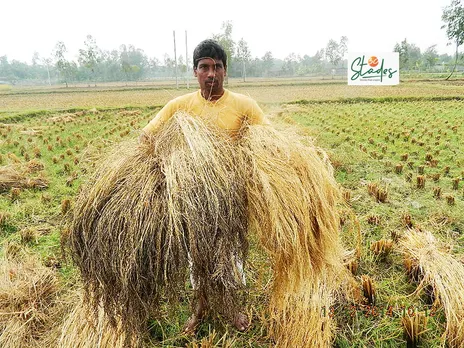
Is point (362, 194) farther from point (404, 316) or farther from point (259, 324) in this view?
point (259, 324)

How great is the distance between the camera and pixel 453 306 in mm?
2096

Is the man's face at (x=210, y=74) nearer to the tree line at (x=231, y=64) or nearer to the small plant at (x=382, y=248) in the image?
the small plant at (x=382, y=248)

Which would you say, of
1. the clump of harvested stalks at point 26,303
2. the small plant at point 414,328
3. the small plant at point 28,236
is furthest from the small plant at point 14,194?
the small plant at point 414,328

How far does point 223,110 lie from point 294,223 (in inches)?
33.1

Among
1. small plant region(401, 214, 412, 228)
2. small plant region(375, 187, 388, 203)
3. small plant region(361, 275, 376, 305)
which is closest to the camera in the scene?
small plant region(361, 275, 376, 305)

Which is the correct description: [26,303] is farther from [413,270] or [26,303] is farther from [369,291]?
[413,270]

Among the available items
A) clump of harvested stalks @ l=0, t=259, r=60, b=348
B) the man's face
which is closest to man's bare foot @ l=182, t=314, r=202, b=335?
clump of harvested stalks @ l=0, t=259, r=60, b=348

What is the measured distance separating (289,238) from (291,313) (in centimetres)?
63

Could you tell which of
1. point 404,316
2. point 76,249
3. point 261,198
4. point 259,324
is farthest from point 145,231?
point 404,316

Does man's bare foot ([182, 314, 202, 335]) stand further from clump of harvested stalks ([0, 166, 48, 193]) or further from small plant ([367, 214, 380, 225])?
clump of harvested stalks ([0, 166, 48, 193])

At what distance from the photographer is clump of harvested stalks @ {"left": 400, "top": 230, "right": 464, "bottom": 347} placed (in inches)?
77.2

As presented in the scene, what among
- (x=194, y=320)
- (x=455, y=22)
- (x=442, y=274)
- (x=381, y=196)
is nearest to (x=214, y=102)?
(x=194, y=320)

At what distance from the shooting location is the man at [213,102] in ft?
6.28

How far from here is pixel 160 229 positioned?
4.52 ft
